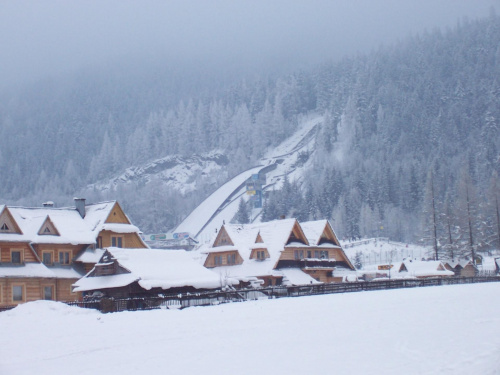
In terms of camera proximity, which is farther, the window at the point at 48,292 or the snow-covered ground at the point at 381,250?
the snow-covered ground at the point at 381,250

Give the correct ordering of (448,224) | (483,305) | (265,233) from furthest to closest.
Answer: (448,224) < (265,233) < (483,305)

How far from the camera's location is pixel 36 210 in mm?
62406

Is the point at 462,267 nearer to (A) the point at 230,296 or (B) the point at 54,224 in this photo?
(A) the point at 230,296

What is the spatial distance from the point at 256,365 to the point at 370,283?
39.6 m

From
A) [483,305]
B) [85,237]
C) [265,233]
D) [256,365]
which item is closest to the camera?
[256,365]

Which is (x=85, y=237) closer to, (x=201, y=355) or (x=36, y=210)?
(x=36, y=210)

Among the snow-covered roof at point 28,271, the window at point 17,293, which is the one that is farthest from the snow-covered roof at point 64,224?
the window at point 17,293

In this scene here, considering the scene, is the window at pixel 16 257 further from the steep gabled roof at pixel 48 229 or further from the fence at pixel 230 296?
the fence at pixel 230 296

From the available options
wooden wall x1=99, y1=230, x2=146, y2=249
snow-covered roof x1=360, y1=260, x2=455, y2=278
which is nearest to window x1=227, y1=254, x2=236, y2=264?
wooden wall x1=99, y1=230, x2=146, y2=249

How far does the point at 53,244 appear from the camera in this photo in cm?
5850

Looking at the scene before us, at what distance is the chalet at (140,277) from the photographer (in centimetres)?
4722

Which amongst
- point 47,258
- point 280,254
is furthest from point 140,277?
point 280,254

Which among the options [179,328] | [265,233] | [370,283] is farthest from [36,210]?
[179,328]

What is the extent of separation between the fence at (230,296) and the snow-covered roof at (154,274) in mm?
4198
